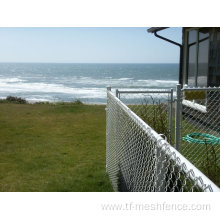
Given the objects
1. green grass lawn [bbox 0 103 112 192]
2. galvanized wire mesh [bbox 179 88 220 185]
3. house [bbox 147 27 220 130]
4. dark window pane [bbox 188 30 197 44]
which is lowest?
green grass lawn [bbox 0 103 112 192]

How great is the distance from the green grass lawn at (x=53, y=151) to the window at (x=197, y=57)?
9.25 ft

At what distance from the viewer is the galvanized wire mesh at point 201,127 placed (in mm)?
6258

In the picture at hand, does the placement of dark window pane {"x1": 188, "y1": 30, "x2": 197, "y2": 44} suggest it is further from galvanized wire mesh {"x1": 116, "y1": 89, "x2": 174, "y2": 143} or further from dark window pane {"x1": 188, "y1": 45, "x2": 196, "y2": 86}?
galvanized wire mesh {"x1": 116, "y1": 89, "x2": 174, "y2": 143}

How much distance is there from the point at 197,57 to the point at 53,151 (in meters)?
4.69

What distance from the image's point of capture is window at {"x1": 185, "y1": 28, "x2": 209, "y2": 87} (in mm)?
8562

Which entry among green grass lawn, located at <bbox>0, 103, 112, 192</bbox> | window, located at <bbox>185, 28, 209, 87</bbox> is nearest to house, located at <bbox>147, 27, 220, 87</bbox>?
window, located at <bbox>185, 28, 209, 87</bbox>

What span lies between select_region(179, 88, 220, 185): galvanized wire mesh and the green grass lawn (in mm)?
1645

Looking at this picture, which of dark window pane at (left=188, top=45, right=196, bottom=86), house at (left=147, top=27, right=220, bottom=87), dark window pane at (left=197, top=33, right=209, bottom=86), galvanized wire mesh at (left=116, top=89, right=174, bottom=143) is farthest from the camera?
dark window pane at (left=188, top=45, right=196, bottom=86)

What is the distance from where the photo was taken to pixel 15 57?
222 feet
